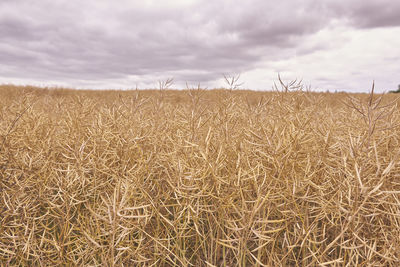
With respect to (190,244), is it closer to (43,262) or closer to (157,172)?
(157,172)

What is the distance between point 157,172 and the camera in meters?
1.87

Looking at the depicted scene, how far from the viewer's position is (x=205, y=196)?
1.55 meters

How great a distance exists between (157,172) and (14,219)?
90cm

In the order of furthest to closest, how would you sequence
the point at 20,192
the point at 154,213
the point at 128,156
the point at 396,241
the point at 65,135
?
the point at 65,135
the point at 128,156
the point at 20,192
the point at 154,213
the point at 396,241

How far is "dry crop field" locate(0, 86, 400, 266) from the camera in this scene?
4.26 feet

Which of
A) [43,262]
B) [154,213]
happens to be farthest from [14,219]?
[154,213]

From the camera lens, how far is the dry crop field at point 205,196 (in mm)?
1300

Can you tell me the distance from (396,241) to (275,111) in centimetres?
137

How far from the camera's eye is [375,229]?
1.41 metres

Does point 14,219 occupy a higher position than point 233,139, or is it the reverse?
point 233,139

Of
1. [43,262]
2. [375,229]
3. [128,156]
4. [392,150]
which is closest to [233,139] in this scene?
[128,156]

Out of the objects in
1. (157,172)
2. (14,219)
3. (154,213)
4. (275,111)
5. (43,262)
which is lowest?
(43,262)

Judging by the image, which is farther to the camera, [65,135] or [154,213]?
[65,135]

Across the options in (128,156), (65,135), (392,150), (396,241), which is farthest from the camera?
(65,135)
